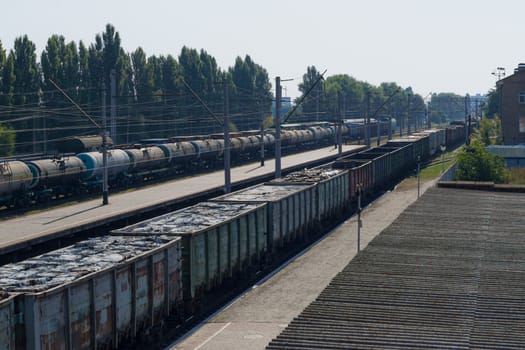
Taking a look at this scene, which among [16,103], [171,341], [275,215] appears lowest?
[171,341]

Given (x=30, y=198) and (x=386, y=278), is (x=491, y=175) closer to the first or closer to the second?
(x=30, y=198)

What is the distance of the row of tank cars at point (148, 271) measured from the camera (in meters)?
16.9

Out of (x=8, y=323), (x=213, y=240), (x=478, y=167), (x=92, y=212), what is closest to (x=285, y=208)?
(x=213, y=240)

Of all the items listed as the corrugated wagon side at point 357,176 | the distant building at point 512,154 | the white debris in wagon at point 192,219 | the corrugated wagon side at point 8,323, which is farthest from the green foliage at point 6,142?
the corrugated wagon side at point 8,323

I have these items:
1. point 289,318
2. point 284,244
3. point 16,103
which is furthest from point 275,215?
point 16,103

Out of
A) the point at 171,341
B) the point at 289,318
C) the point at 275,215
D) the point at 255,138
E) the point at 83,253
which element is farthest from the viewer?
the point at 255,138

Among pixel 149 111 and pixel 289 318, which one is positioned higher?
pixel 149 111

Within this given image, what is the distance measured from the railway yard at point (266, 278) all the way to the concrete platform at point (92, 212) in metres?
0.17

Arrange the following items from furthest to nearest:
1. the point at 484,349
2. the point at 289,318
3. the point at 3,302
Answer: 1. the point at 289,318
2. the point at 484,349
3. the point at 3,302

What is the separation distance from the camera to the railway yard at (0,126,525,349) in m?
18.7

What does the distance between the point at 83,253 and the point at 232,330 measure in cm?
577

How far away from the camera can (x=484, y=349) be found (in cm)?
1858

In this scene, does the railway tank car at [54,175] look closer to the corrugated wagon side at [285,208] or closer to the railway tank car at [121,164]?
the railway tank car at [121,164]

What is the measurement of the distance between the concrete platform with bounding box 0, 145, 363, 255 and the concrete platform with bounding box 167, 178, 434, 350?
353 inches
